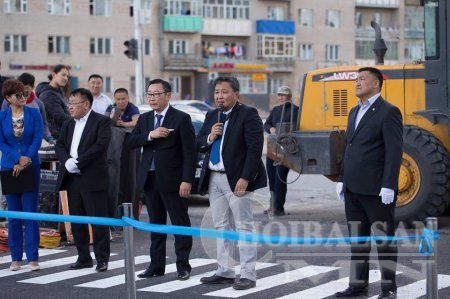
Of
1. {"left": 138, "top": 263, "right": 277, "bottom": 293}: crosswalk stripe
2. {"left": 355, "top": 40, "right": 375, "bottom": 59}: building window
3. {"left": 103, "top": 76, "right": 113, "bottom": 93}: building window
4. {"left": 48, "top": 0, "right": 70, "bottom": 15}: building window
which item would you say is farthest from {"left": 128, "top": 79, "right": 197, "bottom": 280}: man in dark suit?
{"left": 355, "top": 40, "right": 375, "bottom": 59}: building window

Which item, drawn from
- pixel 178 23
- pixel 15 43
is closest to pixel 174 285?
pixel 15 43

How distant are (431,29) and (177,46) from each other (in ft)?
224

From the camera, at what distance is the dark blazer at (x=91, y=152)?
11.0 m

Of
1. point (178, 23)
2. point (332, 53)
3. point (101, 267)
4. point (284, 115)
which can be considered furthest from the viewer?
point (332, 53)

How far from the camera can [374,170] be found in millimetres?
9016

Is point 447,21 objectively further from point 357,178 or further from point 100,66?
point 100,66

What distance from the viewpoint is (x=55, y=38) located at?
75.5 m

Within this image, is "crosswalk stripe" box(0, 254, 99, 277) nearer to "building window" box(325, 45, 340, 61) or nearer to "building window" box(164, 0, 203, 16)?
"building window" box(164, 0, 203, 16)

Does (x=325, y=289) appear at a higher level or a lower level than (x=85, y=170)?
lower

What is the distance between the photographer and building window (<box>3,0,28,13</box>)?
7444 centimetres

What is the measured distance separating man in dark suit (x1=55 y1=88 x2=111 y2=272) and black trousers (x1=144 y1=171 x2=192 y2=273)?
763mm

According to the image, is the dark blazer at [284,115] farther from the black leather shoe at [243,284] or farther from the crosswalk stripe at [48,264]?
the black leather shoe at [243,284]

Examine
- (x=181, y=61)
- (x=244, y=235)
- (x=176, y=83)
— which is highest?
(x=181, y=61)

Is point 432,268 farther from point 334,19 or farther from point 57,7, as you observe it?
point 334,19
